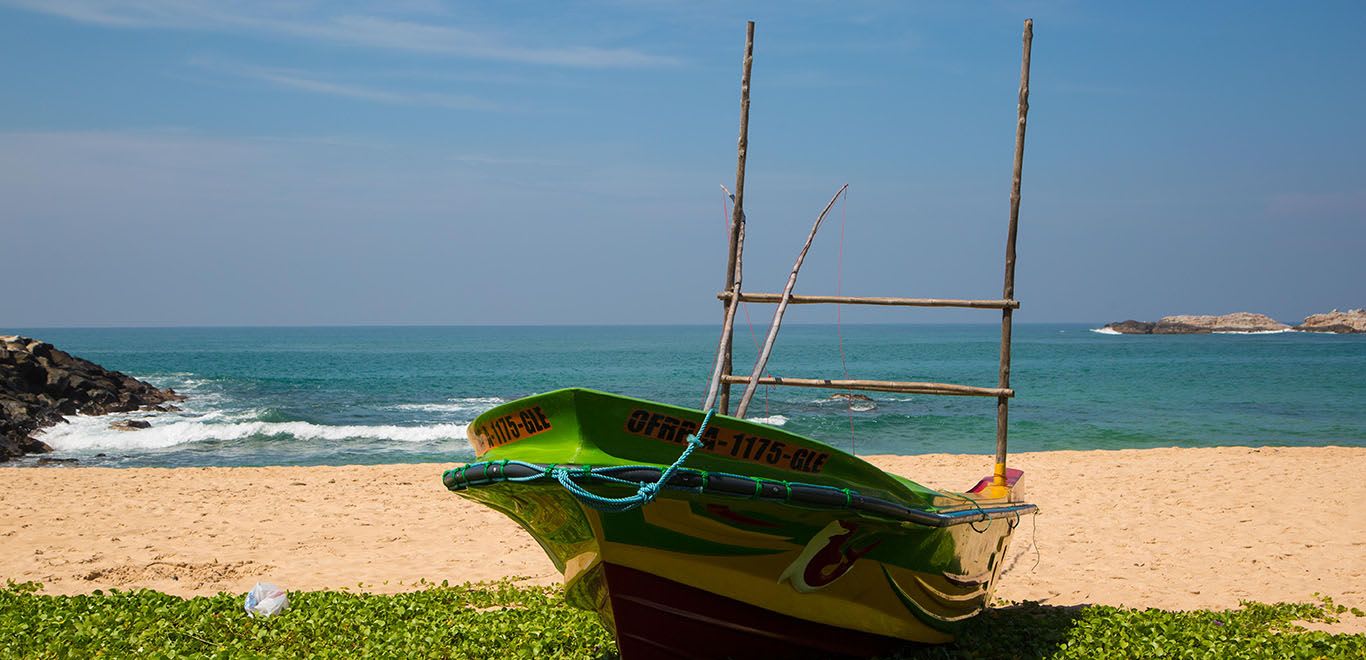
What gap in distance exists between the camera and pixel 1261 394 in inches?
1495

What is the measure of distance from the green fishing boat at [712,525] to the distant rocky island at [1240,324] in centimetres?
13011

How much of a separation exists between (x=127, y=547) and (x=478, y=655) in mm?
5897

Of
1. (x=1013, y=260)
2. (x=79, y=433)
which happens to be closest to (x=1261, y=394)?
(x=1013, y=260)

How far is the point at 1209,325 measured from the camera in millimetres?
123000

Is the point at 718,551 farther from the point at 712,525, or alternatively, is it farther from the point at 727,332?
the point at 727,332

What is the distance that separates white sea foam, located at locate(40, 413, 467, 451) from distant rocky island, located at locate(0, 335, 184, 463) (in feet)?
1.78

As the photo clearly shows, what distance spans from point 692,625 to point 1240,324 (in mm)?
138443

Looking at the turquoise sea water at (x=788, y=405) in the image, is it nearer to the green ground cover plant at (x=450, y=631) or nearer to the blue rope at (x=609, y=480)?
the green ground cover plant at (x=450, y=631)

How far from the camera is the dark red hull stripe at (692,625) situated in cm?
513

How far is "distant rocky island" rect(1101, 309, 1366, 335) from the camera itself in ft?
390

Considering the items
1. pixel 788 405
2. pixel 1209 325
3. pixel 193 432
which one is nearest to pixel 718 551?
pixel 193 432

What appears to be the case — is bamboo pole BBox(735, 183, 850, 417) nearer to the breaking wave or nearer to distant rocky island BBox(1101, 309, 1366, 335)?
the breaking wave

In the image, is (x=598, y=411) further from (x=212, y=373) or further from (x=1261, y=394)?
(x=212, y=373)


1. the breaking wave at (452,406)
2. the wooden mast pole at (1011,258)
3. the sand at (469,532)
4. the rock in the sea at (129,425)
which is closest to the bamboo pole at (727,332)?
the wooden mast pole at (1011,258)
